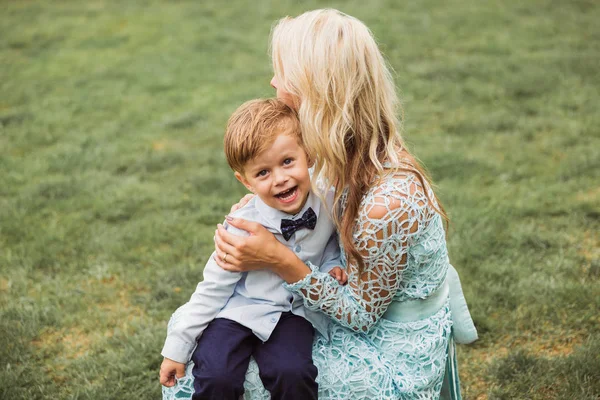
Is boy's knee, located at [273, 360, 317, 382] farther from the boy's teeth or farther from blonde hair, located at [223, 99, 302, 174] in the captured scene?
blonde hair, located at [223, 99, 302, 174]

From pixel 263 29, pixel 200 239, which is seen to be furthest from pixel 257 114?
pixel 263 29

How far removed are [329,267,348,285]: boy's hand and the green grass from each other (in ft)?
3.84

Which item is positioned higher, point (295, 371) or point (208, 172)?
point (295, 371)

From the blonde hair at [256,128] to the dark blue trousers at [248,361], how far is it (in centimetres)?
60

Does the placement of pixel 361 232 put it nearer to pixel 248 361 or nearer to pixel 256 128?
pixel 256 128

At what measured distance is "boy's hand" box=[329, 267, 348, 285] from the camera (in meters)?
2.39

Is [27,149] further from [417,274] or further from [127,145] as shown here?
[417,274]

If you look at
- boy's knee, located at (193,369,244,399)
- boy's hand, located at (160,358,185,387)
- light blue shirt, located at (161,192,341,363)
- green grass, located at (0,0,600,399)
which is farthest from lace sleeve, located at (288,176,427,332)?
green grass, located at (0,0,600,399)

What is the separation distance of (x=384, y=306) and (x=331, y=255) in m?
0.32

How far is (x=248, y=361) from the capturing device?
229cm

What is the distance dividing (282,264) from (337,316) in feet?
0.90

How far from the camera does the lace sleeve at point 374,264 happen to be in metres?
2.17

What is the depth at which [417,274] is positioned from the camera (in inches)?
92.0

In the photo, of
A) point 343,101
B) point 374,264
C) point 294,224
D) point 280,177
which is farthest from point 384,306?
point 343,101
